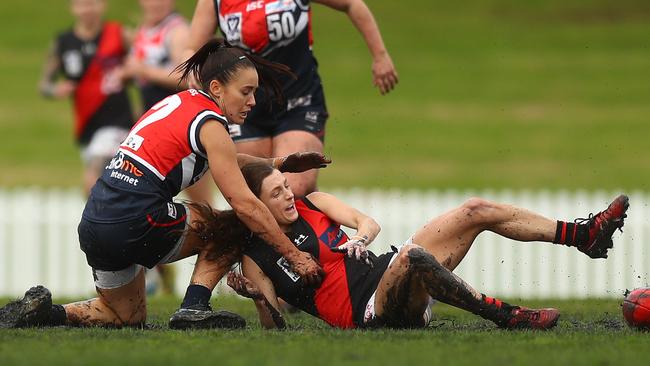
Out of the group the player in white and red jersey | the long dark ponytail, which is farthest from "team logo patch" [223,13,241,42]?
the player in white and red jersey

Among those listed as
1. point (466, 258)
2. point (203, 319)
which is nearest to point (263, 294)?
point (203, 319)

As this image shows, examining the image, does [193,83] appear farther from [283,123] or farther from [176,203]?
[283,123]

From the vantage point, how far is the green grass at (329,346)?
17.9ft

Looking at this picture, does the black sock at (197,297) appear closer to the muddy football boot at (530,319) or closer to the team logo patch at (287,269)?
the team logo patch at (287,269)

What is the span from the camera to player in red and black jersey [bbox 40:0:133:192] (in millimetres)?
12609

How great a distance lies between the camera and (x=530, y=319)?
6.56 m

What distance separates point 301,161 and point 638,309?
1.91 metres

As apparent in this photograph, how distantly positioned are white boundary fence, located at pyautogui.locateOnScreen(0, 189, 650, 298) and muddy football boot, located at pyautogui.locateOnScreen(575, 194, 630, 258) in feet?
22.0

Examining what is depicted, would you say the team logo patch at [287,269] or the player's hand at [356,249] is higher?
the player's hand at [356,249]

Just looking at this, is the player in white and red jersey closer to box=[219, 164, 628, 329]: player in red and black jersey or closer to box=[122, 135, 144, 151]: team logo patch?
box=[122, 135, 144, 151]: team logo patch

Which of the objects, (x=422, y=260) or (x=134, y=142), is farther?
(x=134, y=142)

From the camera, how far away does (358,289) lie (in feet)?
22.0

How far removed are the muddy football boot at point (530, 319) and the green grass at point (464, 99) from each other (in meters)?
15.9

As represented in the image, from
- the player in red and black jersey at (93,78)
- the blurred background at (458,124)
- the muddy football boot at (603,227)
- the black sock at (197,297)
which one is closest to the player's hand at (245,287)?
the black sock at (197,297)
